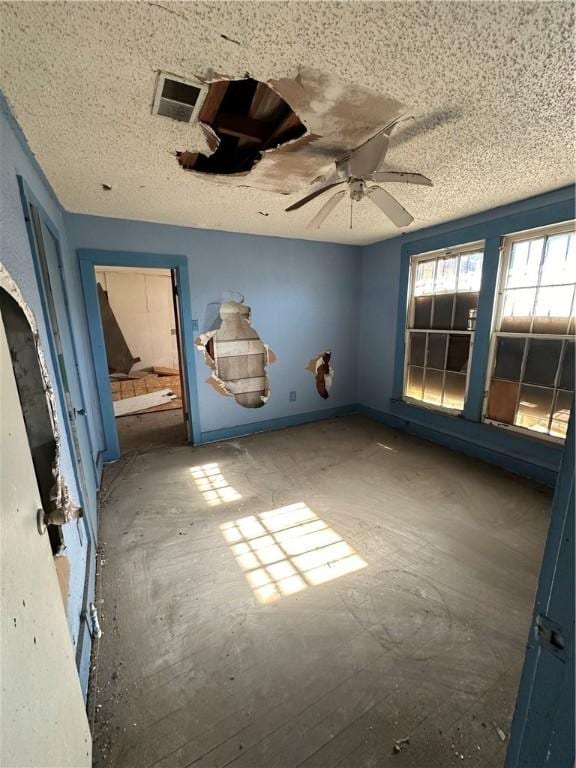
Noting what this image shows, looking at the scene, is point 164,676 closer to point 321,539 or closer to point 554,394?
point 321,539

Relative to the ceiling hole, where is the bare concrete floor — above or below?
below

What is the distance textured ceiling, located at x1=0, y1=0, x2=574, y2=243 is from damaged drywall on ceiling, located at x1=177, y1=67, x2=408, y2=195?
0.06 meters

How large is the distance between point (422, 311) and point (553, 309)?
4.07 ft

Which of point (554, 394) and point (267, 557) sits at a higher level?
point (554, 394)

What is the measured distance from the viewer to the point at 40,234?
1.63 meters

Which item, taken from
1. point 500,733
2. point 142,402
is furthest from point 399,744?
point 142,402

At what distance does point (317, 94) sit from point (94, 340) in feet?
8.97

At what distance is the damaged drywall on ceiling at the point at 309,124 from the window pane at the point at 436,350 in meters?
2.16

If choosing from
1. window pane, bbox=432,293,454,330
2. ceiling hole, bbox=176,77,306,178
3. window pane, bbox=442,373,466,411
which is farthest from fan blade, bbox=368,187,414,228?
window pane, bbox=442,373,466,411

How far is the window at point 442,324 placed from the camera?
123 inches

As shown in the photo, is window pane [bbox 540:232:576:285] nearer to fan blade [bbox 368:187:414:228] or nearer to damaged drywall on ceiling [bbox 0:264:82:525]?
fan blade [bbox 368:187:414:228]

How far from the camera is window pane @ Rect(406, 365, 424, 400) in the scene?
147 inches

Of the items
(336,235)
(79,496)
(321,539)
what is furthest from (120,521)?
(336,235)

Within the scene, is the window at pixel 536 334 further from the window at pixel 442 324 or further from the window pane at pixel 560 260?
the window at pixel 442 324
